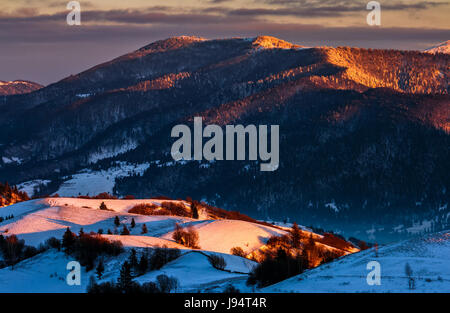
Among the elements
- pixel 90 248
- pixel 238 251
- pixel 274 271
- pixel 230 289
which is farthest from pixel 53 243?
pixel 230 289

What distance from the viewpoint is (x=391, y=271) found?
115 meters

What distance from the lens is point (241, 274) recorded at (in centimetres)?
13600

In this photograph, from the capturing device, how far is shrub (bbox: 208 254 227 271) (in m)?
145

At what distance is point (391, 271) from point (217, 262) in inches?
→ 1478

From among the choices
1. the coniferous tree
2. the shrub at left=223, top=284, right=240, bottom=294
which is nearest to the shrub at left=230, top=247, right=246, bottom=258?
the coniferous tree

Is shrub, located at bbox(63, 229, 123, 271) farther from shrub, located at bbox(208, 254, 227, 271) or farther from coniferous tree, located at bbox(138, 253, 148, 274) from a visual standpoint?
shrub, located at bbox(208, 254, 227, 271)

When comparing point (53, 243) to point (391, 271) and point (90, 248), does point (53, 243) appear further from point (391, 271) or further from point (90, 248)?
point (391, 271)

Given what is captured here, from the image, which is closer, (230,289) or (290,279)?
(230,289)

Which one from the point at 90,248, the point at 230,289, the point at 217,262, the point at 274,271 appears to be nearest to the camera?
the point at 230,289

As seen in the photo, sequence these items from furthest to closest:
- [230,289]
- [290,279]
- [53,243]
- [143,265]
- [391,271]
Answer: [53,243], [143,265], [290,279], [391,271], [230,289]

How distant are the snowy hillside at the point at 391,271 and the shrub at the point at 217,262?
68.1 feet

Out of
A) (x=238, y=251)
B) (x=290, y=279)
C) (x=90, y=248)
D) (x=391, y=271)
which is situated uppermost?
(x=391, y=271)
